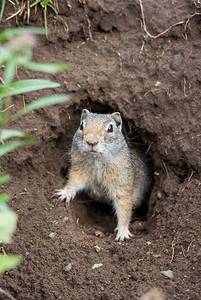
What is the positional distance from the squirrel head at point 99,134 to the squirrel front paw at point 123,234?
1260 mm

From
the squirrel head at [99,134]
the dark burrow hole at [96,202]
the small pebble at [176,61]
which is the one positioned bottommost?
the dark burrow hole at [96,202]

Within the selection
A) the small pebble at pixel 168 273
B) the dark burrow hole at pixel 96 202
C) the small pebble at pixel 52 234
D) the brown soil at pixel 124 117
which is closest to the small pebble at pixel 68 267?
the brown soil at pixel 124 117

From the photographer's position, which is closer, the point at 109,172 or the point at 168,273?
the point at 168,273

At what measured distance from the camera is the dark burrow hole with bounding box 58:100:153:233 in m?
6.80

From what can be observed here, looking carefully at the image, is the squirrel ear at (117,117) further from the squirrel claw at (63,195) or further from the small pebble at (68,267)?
the small pebble at (68,267)

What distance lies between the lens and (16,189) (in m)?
5.64

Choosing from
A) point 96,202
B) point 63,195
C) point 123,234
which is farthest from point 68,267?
point 96,202

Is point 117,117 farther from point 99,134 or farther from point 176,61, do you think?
point 176,61

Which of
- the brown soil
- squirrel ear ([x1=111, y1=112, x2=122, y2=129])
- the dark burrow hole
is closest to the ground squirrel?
squirrel ear ([x1=111, y1=112, x2=122, y2=129])

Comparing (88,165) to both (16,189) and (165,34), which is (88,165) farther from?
(165,34)

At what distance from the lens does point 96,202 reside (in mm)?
7484

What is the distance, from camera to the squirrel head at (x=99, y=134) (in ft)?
17.5

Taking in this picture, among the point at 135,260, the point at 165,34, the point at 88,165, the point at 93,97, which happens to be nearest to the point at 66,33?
the point at 93,97

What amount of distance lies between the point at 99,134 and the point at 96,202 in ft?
7.66
